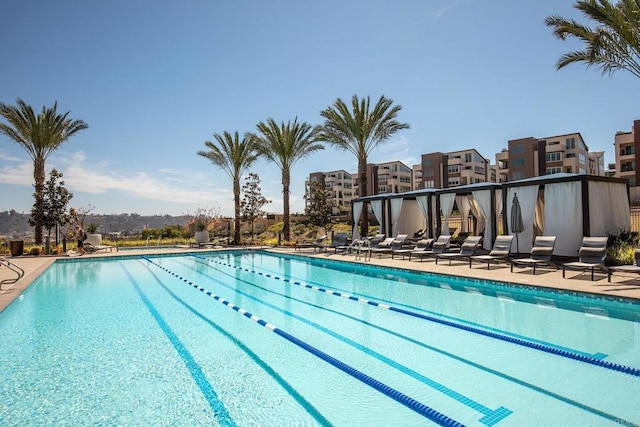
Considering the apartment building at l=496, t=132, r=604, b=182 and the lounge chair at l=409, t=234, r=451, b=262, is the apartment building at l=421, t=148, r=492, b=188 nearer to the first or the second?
the apartment building at l=496, t=132, r=604, b=182

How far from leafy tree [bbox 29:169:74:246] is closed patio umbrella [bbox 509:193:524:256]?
23299mm

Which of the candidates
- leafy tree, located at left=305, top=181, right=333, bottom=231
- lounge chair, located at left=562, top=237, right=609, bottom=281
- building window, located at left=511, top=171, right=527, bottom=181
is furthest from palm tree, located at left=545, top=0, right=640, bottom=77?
building window, located at left=511, top=171, right=527, bottom=181

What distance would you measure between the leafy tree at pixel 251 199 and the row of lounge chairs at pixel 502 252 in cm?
876

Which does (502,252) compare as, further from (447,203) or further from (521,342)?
(521,342)

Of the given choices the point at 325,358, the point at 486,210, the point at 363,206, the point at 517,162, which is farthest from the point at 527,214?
the point at 517,162

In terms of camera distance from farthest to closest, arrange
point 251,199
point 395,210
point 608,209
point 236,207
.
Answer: point 236,207, point 251,199, point 395,210, point 608,209

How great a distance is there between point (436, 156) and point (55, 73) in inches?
2268

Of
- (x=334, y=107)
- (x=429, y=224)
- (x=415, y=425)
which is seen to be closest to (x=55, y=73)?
(x=334, y=107)

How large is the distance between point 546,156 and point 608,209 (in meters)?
46.1

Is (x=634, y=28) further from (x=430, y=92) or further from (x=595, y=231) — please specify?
(x=430, y=92)

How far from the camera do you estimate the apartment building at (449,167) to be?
63438mm

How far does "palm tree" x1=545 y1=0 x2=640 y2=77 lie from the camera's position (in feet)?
36.1

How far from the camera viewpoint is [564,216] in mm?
12836

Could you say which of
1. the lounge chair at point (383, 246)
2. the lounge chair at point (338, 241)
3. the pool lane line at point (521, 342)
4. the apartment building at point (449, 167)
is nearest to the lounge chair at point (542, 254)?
the pool lane line at point (521, 342)
